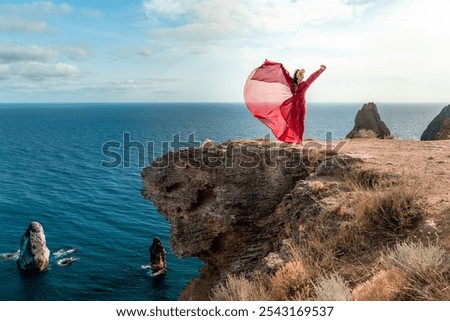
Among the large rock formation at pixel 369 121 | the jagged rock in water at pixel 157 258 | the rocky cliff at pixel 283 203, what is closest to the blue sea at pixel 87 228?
the jagged rock in water at pixel 157 258

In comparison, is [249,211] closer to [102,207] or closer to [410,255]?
[410,255]

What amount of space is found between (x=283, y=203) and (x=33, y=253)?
32.4 meters

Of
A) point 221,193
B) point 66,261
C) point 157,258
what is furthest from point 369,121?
point 66,261

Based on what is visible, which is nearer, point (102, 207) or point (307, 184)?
point (307, 184)

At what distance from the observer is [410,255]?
5.29 metres

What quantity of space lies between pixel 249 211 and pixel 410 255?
8356mm

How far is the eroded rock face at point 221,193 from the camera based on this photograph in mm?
13312

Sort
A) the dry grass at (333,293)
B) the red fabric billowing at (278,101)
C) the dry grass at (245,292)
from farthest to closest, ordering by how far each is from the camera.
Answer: the red fabric billowing at (278,101), the dry grass at (245,292), the dry grass at (333,293)

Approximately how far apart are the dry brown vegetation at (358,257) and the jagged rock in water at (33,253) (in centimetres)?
3370

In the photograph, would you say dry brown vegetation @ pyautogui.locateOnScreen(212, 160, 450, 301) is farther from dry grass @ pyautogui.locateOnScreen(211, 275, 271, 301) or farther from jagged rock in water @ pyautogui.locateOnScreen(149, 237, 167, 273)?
jagged rock in water @ pyautogui.locateOnScreen(149, 237, 167, 273)

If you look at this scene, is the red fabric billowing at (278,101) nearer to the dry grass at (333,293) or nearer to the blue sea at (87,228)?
the dry grass at (333,293)

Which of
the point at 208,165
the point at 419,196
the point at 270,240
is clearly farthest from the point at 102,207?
the point at 419,196

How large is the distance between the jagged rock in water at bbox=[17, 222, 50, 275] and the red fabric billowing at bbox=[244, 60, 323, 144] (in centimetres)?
2964
